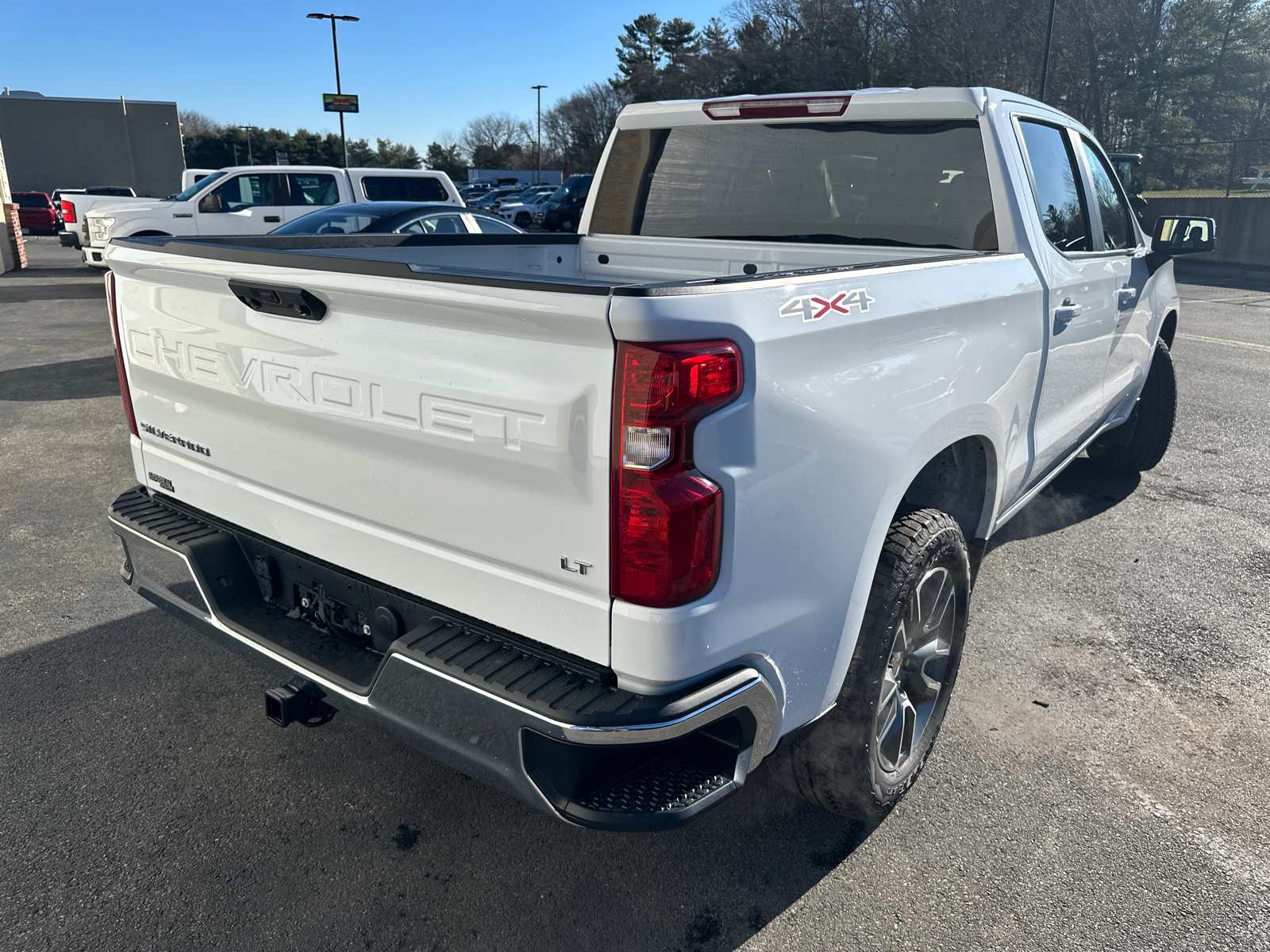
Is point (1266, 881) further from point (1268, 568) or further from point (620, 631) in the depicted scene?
point (1268, 568)

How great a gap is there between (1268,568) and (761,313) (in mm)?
4086

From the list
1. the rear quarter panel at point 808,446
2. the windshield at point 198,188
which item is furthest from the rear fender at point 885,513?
the windshield at point 198,188

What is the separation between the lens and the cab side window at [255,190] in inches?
607

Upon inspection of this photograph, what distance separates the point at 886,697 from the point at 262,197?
51.6 ft

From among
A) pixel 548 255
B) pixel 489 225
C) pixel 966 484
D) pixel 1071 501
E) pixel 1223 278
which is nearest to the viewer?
pixel 966 484

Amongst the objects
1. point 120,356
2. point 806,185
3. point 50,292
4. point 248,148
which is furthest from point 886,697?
point 248,148

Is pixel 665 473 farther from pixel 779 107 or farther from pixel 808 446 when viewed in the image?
pixel 779 107

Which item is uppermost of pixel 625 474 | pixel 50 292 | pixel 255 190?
pixel 255 190

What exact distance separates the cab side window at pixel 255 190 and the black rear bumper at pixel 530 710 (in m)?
15.0

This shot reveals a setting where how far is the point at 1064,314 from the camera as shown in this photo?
3.40 meters

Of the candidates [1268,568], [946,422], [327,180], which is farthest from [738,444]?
[327,180]

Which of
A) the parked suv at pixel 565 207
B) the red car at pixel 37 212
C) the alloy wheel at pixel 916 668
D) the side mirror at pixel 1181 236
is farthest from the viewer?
the red car at pixel 37 212

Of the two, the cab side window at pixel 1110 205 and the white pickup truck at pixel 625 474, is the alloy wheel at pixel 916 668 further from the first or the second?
the cab side window at pixel 1110 205

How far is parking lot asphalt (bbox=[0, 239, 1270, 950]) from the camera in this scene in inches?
90.8
